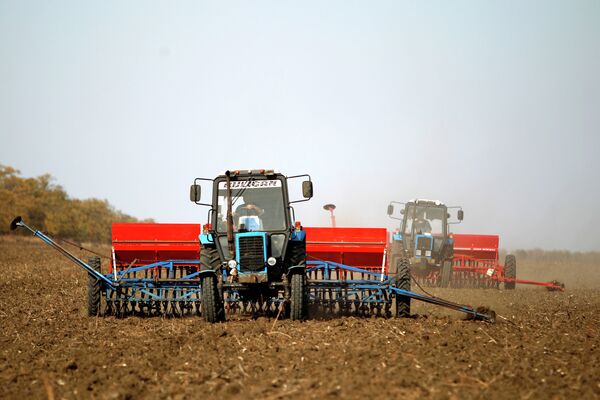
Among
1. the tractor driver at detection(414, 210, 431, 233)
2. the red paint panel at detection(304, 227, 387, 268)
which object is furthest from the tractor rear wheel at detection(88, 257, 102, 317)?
the tractor driver at detection(414, 210, 431, 233)

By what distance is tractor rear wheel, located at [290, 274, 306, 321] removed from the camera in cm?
999

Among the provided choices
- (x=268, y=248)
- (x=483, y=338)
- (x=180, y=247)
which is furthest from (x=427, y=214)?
(x=483, y=338)

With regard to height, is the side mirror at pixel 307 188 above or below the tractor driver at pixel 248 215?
above

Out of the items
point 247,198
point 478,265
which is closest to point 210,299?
point 247,198

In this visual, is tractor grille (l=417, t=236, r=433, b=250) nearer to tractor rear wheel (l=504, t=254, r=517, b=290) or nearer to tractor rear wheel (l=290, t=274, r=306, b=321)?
tractor rear wheel (l=504, t=254, r=517, b=290)

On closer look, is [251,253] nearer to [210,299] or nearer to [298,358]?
[210,299]

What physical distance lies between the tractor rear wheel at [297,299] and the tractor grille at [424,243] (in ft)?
37.5

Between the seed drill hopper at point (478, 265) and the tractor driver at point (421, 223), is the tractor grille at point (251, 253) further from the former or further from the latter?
the tractor driver at point (421, 223)

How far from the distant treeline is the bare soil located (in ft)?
153

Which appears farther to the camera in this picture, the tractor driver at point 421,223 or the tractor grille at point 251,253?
the tractor driver at point 421,223

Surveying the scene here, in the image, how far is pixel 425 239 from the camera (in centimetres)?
2091

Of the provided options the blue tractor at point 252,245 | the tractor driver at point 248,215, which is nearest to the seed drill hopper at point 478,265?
the blue tractor at point 252,245

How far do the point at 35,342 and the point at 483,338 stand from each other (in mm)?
5510

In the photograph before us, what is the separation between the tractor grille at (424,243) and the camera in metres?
20.9
